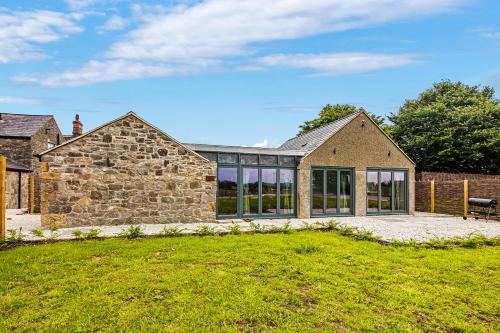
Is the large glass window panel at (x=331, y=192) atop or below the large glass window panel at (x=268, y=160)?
below

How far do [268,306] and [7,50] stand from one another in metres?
16.8

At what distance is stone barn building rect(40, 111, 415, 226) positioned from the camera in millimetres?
12367

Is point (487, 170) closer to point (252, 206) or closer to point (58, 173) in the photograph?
point (252, 206)

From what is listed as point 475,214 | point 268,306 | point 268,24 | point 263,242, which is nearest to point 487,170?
point 475,214

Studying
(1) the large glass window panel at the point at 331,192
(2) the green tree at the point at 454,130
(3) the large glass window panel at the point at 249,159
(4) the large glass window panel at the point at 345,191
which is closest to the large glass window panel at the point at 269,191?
(3) the large glass window panel at the point at 249,159

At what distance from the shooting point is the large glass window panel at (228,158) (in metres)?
15.3

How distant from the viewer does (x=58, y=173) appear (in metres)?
12.1

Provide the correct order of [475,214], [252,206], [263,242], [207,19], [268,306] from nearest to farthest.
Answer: [268,306] < [263,242] < [207,19] < [252,206] < [475,214]

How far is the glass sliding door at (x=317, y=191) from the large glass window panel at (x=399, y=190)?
5018 mm

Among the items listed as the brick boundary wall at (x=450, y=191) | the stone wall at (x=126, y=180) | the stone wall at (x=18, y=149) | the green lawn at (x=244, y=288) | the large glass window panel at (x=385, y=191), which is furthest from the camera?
the stone wall at (x=18, y=149)

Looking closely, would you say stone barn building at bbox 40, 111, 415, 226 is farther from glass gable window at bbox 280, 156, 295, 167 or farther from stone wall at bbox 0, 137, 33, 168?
stone wall at bbox 0, 137, 33, 168

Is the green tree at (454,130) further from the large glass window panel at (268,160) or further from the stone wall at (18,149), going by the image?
the stone wall at (18,149)

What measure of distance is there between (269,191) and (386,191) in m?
7.33

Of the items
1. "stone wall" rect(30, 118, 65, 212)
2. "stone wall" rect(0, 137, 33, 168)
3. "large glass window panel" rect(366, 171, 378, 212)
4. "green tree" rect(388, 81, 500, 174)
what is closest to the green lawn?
"large glass window panel" rect(366, 171, 378, 212)
